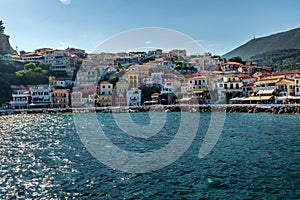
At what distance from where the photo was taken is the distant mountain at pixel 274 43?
15288cm

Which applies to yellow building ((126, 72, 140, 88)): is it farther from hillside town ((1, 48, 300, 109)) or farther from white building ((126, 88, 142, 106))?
white building ((126, 88, 142, 106))

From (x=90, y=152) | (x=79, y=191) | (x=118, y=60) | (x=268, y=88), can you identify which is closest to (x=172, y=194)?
(x=79, y=191)

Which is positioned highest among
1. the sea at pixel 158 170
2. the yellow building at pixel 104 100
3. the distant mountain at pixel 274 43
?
the distant mountain at pixel 274 43

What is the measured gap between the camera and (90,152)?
14609mm

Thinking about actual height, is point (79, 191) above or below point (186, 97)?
below

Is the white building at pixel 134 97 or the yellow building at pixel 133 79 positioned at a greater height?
the yellow building at pixel 133 79

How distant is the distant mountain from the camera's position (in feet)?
502

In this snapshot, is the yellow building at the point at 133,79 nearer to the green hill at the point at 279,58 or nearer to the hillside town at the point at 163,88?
the hillside town at the point at 163,88

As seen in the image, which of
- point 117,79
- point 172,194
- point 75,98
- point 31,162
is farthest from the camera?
point 117,79

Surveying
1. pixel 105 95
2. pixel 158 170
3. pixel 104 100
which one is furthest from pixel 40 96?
pixel 158 170

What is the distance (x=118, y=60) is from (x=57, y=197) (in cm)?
8242

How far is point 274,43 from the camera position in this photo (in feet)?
553

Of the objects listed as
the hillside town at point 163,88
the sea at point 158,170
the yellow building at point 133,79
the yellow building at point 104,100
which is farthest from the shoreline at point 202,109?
the sea at point 158,170

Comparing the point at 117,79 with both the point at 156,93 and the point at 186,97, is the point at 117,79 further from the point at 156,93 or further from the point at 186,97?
the point at 186,97
